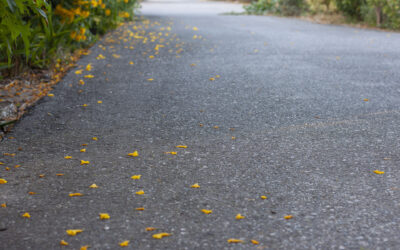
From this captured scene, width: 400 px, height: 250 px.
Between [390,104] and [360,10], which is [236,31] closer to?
[360,10]

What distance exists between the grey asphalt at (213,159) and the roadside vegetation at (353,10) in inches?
184

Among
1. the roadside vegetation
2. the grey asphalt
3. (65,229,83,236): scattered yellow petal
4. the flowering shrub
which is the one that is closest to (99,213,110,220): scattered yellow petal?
the grey asphalt

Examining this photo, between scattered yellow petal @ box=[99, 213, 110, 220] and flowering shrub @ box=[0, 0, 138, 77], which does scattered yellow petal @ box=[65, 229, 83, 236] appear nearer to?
scattered yellow petal @ box=[99, 213, 110, 220]

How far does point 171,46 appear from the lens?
8383 millimetres

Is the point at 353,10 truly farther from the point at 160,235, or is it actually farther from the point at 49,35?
the point at 160,235

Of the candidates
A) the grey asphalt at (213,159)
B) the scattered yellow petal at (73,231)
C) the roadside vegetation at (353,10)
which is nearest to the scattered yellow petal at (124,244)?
the grey asphalt at (213,159)

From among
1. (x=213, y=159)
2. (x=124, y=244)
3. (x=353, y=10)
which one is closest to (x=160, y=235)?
(x=124, y=244)

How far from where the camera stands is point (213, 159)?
3.31 meters

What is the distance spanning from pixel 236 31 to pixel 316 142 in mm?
7446

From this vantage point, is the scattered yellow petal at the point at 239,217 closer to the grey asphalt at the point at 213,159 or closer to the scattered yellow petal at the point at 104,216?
the grey asphalt at the point at 213,159

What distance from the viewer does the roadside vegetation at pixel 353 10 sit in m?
10.5

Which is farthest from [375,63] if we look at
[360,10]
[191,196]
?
[360,10]

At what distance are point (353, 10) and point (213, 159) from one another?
10.4 metres

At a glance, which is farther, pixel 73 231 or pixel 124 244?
pixel 73 231
